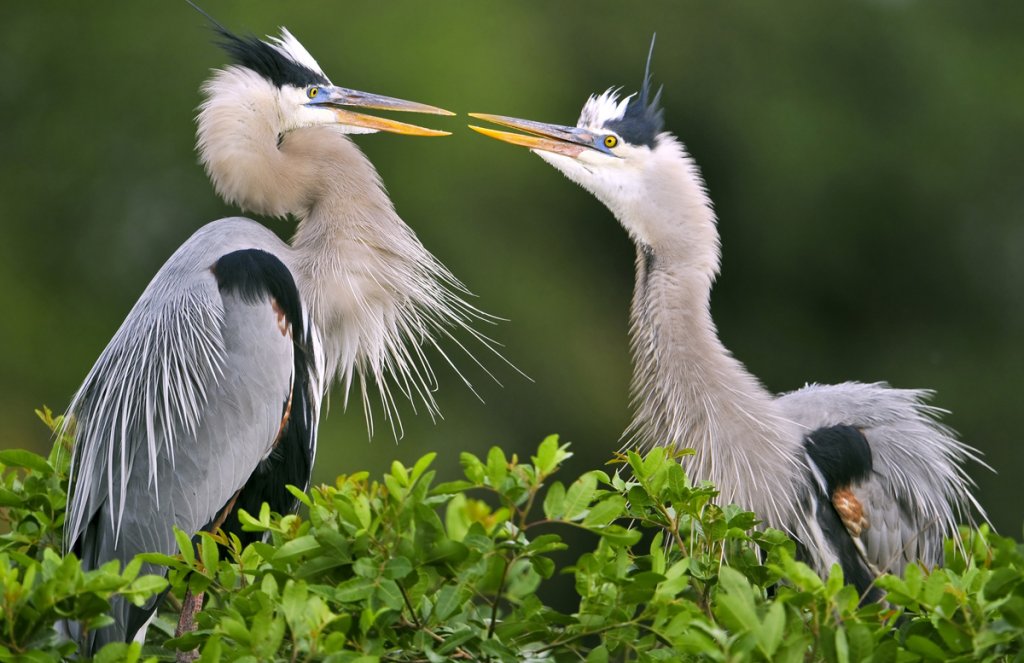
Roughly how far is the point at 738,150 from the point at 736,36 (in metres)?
0.96

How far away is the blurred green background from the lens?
25.1 ft

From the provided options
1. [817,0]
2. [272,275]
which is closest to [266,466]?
[272,275]

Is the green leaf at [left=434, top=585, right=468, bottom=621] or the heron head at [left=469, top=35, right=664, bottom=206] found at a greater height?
the heron head at [left=469, top=35, right=664, bottom=206]

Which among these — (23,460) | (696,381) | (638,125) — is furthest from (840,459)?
(23,460)

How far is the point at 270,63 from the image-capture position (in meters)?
3.70

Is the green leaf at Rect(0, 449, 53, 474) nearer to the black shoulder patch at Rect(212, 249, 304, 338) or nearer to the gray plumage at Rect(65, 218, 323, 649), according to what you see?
the gray plumage at Rect(65, 218, 323, 649)

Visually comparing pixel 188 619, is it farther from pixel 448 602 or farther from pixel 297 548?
pixel 448 602

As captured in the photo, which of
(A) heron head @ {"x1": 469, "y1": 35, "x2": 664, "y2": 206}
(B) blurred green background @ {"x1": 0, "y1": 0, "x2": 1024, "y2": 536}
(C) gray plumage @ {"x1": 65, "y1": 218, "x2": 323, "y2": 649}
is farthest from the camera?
(B) blurred green background @ {"x1": 0, "y1": 0, "x2": 1024, "y2": 536}

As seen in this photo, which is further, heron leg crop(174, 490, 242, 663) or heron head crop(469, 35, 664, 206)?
heron head crop(469, 35, 664, 206)

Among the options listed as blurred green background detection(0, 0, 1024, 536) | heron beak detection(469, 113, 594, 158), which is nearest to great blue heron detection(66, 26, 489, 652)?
heron beak detection(469, 113, 594, 158)

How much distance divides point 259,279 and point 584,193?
5.76 meters

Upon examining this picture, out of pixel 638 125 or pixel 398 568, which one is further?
pixel 638 125

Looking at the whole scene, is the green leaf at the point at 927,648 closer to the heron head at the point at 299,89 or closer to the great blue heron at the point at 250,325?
the great blue heron at the point at 250,325

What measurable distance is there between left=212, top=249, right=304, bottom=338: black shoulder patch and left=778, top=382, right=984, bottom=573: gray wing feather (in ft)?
4.29
